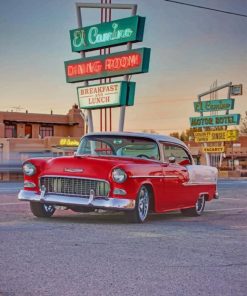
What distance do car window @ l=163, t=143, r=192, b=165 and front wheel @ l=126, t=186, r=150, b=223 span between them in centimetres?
116

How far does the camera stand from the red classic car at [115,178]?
1062 centimetres

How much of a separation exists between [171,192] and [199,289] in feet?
20.6

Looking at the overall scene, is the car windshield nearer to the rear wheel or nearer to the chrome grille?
the chrome grille

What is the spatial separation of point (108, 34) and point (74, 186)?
21940 mm

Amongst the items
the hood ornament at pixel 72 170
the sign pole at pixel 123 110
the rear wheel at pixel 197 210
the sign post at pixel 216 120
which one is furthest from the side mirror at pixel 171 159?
the sign post at pixel 216 120

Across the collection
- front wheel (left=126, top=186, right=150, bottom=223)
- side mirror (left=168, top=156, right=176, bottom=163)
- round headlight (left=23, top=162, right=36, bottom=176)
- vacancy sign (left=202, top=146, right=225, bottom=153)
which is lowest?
vacancy sign (left=202, top=146, right=225, bottom=153)

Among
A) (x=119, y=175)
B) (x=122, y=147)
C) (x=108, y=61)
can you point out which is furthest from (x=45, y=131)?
(x=119, y=175)

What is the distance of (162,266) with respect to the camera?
6.79 metres

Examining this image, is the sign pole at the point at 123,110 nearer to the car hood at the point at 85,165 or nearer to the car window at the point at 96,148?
the car window at the point at 96,148

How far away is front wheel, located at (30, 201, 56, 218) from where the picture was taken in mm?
11500

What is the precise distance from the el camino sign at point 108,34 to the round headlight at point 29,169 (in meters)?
19.6

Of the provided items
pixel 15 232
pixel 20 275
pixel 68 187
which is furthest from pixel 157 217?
pixel 20 275

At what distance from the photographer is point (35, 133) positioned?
76500mm

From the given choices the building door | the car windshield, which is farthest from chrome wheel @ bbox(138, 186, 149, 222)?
the building door
